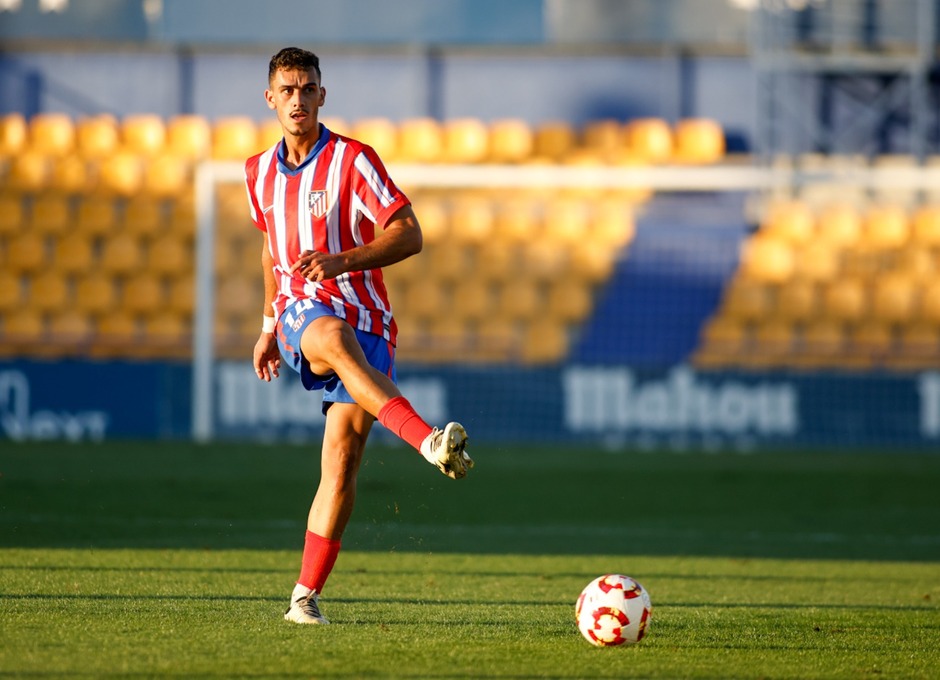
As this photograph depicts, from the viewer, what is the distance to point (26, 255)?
52.2 feet

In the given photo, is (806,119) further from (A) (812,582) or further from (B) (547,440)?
(A) (812,582)

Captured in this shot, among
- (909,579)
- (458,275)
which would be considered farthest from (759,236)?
(909,579)

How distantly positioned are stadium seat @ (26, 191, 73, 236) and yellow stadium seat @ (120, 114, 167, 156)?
1589 millimetres

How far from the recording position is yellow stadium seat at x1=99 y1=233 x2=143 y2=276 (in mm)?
15945

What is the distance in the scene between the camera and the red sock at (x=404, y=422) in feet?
14.3

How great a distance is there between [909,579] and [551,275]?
9138mm

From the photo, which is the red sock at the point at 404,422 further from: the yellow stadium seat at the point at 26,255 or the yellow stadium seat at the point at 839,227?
the yellow stadium seat at the point at 26,255

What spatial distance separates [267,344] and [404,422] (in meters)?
0.92

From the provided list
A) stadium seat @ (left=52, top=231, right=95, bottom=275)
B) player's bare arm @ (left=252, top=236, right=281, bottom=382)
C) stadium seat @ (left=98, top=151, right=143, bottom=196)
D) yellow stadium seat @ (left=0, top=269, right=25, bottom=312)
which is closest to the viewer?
player's bare arm @ (left=252, top=236, right=281, bottom=382)

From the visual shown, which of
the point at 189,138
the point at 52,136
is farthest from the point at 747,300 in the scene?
the point at 52,136

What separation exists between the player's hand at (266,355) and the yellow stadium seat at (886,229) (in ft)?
36.9

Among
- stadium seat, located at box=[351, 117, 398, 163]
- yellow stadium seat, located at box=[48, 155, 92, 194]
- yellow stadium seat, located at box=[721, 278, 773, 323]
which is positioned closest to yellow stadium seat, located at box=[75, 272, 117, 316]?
yellow stadium seat, located at box=[48, 155, 92, 194]

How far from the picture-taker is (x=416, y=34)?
1827cm

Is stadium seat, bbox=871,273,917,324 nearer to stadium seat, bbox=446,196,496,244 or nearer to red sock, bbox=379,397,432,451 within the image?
stadium seat, bbox=446,196,496,244
